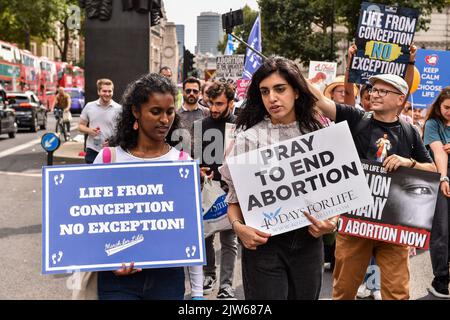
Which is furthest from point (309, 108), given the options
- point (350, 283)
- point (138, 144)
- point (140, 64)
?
point (140, 64)

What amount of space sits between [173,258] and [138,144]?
0.63m

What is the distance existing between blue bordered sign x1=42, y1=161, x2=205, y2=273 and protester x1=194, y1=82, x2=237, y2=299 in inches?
113

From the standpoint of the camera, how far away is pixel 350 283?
4.79m

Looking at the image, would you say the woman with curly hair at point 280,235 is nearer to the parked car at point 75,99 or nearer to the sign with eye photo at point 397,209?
the sign with eye photo at point 397,209

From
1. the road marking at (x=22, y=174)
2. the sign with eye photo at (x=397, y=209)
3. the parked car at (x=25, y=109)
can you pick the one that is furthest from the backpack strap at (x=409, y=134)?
the parked car at (x=25, y=109)

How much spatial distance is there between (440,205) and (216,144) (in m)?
2.10

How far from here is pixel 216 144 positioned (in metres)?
6.38

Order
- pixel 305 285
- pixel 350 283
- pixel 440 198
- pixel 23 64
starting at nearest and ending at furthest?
pixel 305 285 < pixel 350 283 < pixel 440 198 < pixel 23 64

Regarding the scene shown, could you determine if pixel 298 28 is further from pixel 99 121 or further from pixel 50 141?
pixel 50 141

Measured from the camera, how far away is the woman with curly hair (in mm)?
3420

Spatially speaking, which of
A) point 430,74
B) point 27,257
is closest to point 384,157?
point 27,257
